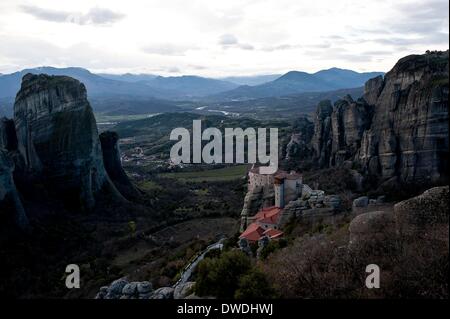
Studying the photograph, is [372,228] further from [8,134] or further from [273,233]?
[8,134]

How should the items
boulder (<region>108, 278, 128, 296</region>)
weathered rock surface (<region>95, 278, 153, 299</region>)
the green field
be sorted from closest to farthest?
weathered rock surface (<region>95, 278, 153, 299</region>), boulder (<region>108, 278, 128, 296</region>), the green field

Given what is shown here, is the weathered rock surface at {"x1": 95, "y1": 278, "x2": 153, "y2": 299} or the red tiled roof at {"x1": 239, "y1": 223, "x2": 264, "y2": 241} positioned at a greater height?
the red tiled roof at {"x1": 239, "y1": 223, "x2": 264, "y2": 241}

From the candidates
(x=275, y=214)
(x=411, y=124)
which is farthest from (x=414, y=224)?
(x=411, y=124)

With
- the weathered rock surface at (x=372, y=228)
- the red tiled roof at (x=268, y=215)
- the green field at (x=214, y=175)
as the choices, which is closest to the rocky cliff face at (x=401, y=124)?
the red tiled roof at (x=268, y=215)

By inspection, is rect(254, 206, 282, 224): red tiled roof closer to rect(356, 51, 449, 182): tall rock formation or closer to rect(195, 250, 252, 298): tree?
rect(195, 250, 252, 298): tree

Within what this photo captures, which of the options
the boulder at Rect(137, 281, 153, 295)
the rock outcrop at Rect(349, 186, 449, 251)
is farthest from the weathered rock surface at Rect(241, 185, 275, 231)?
the rock outcrop at Rect(349, 186, 449, 251)

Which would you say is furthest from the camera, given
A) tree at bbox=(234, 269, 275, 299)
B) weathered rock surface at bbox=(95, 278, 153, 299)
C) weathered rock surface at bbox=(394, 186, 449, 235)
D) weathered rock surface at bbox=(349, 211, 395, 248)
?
weathered rock surface at bbox=(95, 278, 153, 299)
